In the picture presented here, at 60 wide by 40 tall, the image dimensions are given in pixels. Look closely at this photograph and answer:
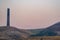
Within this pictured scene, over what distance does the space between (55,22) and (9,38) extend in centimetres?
83

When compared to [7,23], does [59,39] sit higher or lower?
lower

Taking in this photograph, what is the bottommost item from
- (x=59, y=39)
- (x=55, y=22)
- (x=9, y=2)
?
(x=59, y=39)

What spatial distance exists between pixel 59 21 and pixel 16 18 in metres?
0.74

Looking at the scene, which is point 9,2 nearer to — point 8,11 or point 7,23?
point 8,11

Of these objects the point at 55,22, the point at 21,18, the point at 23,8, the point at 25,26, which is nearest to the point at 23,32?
the point at 25,26

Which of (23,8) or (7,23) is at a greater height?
(23,8)

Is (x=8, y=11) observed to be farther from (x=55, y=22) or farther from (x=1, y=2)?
(x=55, y=22)

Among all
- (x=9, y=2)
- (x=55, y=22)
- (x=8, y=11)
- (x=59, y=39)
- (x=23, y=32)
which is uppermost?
(x=9, y=2)

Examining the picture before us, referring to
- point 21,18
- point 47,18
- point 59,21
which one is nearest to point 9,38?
point 21,18

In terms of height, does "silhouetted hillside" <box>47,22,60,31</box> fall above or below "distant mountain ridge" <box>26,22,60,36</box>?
above

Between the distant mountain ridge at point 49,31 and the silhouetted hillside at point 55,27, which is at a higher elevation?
the silhouetted hillside at point 55,27

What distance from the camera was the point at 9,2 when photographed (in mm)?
2125

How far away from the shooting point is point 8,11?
2104mm

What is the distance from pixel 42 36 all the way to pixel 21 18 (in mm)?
473
